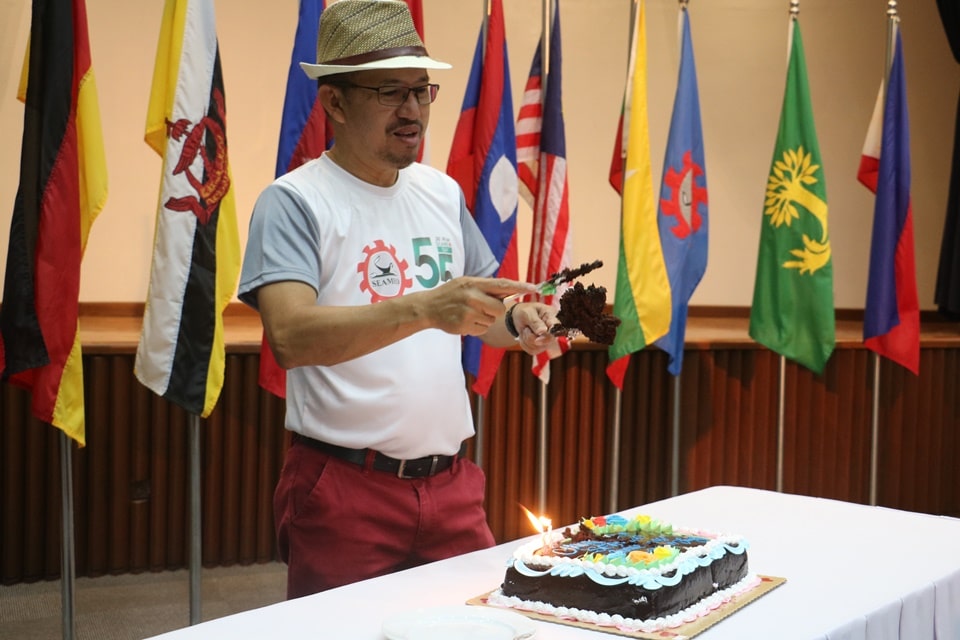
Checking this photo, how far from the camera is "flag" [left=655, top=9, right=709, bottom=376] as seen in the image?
3883 mm

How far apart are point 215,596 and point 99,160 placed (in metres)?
1.58

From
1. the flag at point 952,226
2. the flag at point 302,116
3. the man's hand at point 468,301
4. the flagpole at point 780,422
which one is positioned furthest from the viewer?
the flag at point 952,226

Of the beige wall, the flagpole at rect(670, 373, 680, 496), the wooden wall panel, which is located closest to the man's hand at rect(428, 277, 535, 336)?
the flagpole at rect(670, 373, 680, 496)

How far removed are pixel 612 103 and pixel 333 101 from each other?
313 centimetres

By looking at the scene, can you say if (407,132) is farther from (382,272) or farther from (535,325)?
(535,325)

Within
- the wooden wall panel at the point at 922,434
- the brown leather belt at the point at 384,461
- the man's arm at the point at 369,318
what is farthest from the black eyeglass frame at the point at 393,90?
the wooden wall panel at the point at 922,434

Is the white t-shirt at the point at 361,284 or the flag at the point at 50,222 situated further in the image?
the flag at the point at 50,222

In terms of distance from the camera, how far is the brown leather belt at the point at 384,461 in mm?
1845

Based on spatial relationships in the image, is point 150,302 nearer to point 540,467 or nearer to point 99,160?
point 99,160

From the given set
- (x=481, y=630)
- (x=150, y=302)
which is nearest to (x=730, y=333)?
(x=150, y=302)

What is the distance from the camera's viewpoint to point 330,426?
1.84 metres

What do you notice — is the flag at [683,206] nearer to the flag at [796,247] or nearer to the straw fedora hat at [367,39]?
the flag at [796,247]

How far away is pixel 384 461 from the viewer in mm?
1853

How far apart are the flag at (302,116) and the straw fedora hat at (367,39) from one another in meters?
1.21
